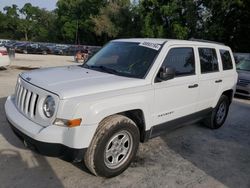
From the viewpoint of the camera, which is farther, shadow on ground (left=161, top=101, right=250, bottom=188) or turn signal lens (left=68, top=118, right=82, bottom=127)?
shadow on ground (left=161, top=101, right=250, bottom=188)

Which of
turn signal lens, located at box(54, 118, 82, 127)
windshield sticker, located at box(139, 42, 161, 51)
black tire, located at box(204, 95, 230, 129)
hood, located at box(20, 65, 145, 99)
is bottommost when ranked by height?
black tire, located at box(204, 95, 230, 129)

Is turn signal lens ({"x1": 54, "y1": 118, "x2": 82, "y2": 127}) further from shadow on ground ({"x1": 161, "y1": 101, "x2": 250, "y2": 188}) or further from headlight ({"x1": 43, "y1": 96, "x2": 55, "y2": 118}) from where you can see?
shadow on ground ({"x1": 161, "y1": 101, "x2": 250, "y2": 188})

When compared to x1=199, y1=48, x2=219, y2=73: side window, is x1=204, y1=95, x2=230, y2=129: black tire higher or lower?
lower

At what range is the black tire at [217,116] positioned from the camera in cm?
608

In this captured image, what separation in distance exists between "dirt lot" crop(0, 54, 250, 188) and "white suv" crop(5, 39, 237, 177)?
0.28 m

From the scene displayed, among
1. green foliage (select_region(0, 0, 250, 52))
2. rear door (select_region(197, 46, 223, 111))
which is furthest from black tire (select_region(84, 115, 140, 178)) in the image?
green foliage (select_region(0, 0, 250, 52))

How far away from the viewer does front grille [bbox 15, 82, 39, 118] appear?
3.62 m

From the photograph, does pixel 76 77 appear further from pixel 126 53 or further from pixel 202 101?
pixel 202 101

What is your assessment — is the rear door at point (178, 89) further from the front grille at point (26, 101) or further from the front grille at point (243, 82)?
the front grille at point (243, 82)

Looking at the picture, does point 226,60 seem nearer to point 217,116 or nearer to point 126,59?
point 217,116

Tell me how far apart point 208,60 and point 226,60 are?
929 millimetres

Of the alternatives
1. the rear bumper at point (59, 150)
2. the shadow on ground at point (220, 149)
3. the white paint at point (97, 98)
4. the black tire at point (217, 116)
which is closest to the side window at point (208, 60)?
the white paint at point (97, 98)

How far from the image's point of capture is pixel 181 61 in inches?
190

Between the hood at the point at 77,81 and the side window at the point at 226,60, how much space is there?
276cm
